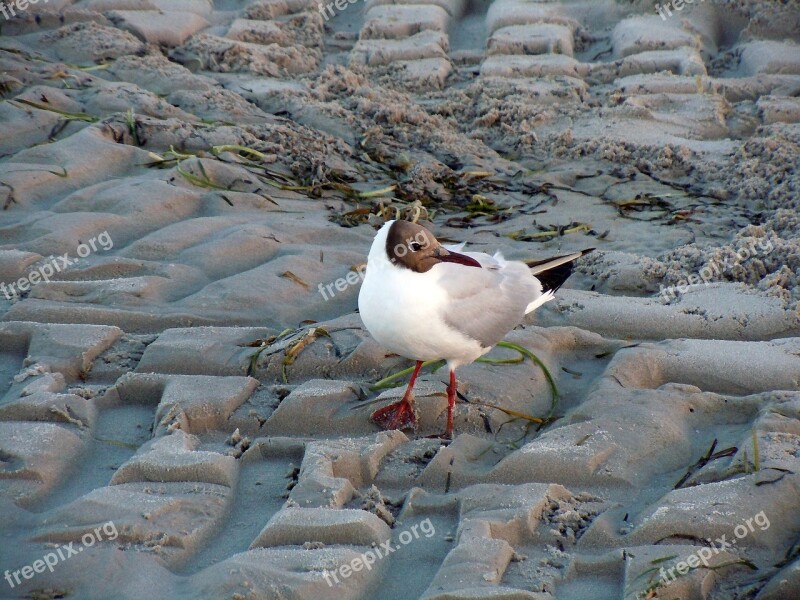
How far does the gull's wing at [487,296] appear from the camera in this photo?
10.9 feet

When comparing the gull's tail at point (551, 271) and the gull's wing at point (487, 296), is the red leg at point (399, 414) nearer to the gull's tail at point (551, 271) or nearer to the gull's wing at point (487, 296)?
the gull's wing at point (487, 296)

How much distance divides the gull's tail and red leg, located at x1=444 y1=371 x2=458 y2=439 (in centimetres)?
67

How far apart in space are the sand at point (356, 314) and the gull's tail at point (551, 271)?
20 cm

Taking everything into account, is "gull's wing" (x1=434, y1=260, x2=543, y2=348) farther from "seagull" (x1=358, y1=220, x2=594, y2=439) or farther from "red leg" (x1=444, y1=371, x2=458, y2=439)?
"red leg" (x1=444, y1=371, x2=458, y2=439)

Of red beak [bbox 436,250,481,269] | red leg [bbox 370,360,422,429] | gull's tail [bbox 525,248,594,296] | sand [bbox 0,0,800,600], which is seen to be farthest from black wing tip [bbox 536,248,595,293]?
red leg [bbox 370,360,422,429]

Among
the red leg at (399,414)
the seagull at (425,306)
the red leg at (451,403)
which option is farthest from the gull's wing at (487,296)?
the red leg at (399,414)

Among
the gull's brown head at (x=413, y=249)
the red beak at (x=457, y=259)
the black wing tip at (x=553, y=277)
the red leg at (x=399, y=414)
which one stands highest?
the gull's brown head at (x=413, y=249)

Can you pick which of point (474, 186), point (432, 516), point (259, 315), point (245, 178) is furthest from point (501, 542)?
point (474, 186)

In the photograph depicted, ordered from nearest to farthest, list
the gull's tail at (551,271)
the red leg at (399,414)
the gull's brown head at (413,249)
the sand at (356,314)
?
the sand at (356,314) → the red leg at (399,414) → the gull's brown head at (413,249) → the gull's tail at (551,271)

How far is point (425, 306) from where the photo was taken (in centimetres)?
324

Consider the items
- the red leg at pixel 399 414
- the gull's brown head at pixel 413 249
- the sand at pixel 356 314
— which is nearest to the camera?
the sand at pixel 356 314

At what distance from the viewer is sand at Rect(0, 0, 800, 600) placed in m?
2.44

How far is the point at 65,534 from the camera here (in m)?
2.40

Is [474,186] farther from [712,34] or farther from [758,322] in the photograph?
[712,34]
